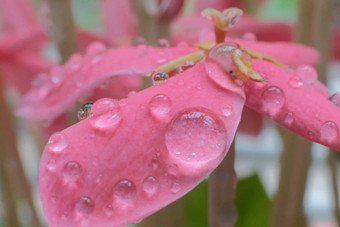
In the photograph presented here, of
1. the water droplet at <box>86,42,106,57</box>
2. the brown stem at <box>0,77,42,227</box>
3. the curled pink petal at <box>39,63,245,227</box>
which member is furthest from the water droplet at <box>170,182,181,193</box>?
the brown stem at <box>0,77,42,227</box>

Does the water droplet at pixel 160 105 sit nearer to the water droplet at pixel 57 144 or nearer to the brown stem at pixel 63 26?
the water droplet at pixel 57 144

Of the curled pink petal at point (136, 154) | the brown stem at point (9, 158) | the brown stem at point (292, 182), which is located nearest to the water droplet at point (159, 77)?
the curled pink petal at point (136, 154)

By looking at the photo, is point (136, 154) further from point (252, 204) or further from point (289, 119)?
point (252, 204)

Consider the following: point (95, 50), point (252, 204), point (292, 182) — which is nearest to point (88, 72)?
point (95, 50)

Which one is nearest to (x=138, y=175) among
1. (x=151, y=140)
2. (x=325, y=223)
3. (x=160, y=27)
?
(x=151, y=140)

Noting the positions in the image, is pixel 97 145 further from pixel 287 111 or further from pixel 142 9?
pixel 142 9

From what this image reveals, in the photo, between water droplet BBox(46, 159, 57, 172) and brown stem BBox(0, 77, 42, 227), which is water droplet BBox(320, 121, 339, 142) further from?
brown stem BBox(0, 77, 42, 227)
